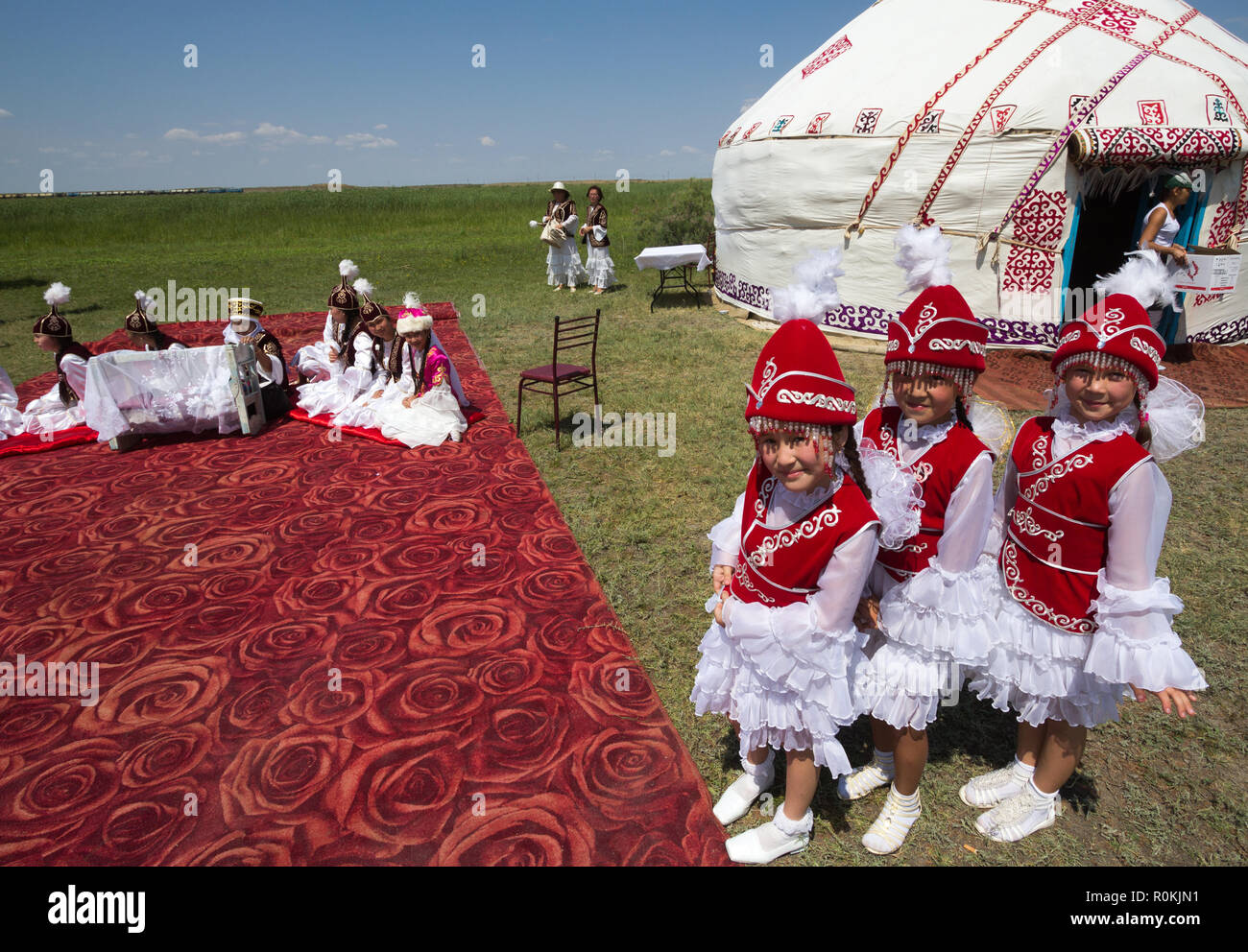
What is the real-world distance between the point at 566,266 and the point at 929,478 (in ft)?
45.9

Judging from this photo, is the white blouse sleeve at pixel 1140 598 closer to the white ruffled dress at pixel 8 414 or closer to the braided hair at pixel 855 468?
the braided hair at pixel 855 468

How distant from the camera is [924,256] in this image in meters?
2.39

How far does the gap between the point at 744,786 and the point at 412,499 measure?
3888 millimetres

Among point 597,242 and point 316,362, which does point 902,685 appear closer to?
point 316,362

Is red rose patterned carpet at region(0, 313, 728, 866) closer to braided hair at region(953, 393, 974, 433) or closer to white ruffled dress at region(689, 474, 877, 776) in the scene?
white ruffled dress at region(689, 474, 877, 776)

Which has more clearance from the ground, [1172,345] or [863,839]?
[1172,345]

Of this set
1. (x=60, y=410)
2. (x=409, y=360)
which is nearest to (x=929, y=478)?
(x=409, y=360)

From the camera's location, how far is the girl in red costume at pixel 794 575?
6.68ft

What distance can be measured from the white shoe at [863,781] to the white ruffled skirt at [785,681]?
0.61 meters

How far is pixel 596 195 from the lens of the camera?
14586 millimetres

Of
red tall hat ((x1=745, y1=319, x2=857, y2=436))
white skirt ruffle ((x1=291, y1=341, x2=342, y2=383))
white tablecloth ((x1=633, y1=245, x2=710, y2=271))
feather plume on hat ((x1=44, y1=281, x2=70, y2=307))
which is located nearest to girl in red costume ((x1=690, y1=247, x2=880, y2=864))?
red tall hat ((x1=745, y1=319, x2=857, y2=436))

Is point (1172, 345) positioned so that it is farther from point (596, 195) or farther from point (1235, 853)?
point (596, 195)

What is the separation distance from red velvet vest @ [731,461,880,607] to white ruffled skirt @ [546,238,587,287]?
1366 cm
